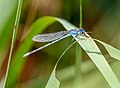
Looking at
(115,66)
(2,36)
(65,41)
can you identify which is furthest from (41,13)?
(115,66)

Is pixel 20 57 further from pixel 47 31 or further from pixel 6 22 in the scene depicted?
pixel 47 31

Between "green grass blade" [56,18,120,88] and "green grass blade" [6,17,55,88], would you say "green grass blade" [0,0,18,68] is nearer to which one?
"green grass blade" [6,17,55,88]

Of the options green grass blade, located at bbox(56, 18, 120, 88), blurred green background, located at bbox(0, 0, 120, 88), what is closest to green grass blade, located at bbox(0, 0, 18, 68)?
blurred green background, located at bbox(0, 0, 120, 88)

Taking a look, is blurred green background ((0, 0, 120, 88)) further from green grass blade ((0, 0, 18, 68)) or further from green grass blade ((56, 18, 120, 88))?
green grass blade ((56, 18, 120, 88))

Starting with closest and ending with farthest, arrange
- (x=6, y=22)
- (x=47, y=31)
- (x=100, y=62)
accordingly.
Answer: (x=100, y=62)
(x=6, y=22)
(x=47, y=31)

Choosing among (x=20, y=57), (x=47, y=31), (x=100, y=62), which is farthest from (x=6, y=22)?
(x=100, y=62)

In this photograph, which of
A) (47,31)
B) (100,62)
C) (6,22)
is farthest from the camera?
(47,31)

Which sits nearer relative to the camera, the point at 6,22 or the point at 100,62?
the point at 100,62

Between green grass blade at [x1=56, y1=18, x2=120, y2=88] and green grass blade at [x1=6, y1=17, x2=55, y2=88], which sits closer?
green grass blade at [x1=56, y1=18, x2=120, y2=88]

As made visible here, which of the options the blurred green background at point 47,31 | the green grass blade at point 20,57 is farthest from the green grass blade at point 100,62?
the green grass blade at point 20,57

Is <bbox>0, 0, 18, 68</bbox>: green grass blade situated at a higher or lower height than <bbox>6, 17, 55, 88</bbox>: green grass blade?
higher
